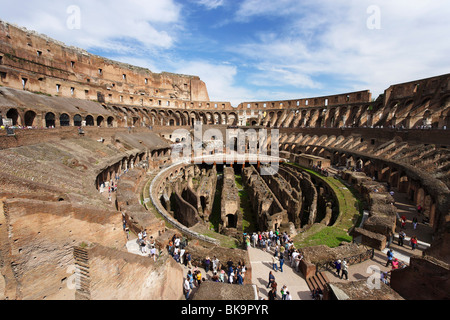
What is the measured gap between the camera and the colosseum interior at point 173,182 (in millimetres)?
6688

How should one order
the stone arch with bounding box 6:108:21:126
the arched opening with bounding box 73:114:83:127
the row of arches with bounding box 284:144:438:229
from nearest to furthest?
the row of arches with bounding box 284:144:438:229 < the stone arch with bounding box 6:108:21:126 < the arched opening with bounding box 73:114:83:127

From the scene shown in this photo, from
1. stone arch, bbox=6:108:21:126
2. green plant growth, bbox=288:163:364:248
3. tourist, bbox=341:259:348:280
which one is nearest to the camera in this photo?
tourist, bbox=341:259:348:280

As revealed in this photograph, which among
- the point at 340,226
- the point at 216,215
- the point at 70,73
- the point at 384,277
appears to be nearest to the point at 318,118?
the point at 216,215

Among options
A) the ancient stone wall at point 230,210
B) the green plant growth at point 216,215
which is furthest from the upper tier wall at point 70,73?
the ancient stone wall at point 230,210

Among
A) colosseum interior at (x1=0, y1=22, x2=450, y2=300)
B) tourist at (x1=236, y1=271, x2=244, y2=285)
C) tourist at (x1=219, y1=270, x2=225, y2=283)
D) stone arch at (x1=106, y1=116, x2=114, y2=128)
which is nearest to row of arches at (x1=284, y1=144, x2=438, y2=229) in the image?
colosseum interior at (x1=0, y1=22, x2=450, y2=300)

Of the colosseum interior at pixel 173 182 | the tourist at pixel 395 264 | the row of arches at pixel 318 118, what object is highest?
the row of arches at pixel 318 118

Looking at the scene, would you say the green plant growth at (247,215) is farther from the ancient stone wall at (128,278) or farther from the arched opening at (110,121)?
the arched opening at (110,121)

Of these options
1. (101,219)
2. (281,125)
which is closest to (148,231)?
(101,219)

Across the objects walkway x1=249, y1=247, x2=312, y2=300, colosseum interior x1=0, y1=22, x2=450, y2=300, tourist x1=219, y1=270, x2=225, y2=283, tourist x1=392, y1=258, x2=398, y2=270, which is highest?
colosseum interior x1=0, y1=22, x2=450, y2=300

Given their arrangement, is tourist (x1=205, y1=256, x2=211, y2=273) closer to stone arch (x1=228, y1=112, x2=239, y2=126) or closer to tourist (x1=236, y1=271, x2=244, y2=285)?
tourist (x1=236, y1=271, x2=244, y2=285)

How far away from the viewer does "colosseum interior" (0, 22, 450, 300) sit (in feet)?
21.9

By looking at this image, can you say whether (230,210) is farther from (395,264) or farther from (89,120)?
(89,120)

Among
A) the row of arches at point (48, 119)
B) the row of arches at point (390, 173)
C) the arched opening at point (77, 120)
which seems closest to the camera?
the row of arches at point (390, 173)

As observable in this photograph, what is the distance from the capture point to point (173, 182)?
23.6m
